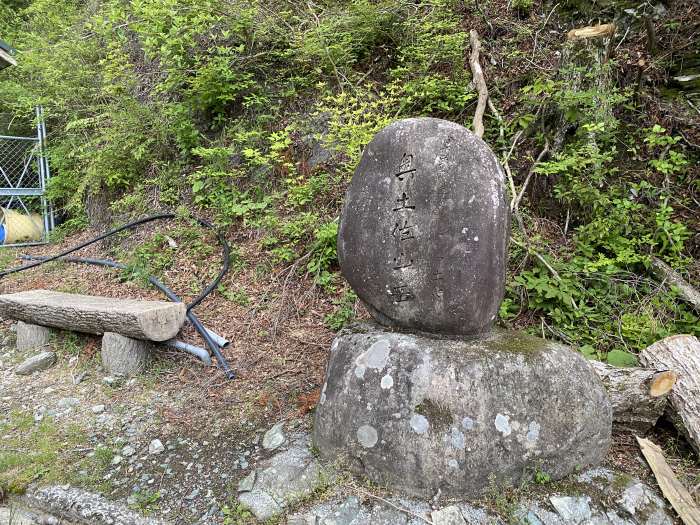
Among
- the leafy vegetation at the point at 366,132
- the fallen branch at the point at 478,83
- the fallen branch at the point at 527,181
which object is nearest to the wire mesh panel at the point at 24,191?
the leafy vegetation at the point at 366,132

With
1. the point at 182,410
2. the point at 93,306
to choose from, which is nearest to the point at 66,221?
the point at 93,306

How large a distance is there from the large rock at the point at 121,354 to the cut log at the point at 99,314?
8 cm

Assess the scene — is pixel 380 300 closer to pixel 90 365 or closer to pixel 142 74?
pixel 90 365

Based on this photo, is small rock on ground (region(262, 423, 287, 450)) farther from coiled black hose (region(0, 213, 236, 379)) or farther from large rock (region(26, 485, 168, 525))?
coiled black hose (region(0, 213, 236, 379))

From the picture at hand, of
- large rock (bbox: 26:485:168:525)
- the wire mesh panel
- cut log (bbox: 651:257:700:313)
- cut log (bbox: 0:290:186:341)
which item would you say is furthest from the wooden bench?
the wire mesh panel

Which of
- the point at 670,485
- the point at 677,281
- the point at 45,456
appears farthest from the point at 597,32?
the point at 45,456

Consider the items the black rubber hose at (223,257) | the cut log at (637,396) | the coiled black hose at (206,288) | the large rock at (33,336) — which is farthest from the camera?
the black rubber hose at (223,257)

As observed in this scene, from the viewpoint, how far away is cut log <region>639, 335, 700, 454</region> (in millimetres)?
2793

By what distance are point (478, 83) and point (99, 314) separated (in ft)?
15.4

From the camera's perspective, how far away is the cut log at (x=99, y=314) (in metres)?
3.71

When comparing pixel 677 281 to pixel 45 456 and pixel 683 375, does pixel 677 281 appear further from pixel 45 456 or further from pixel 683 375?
pixel 45 456

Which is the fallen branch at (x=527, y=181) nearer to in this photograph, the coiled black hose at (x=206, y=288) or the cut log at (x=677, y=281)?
the cut log at (x=677, y=281)

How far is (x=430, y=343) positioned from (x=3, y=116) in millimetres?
10479

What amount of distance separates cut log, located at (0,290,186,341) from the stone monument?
5.82 feet
